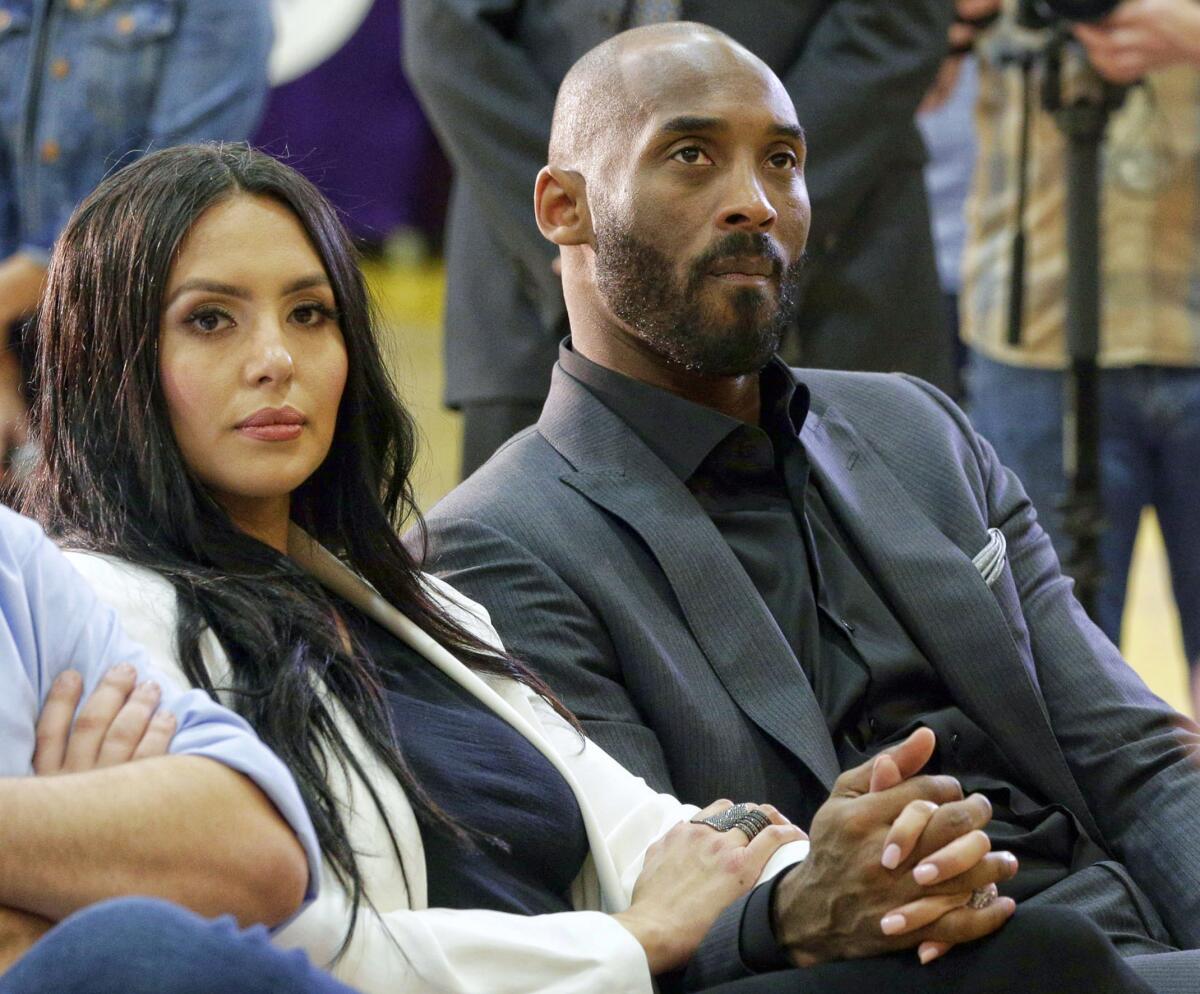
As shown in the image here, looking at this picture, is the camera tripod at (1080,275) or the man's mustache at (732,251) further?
the camera tripod at (1080,275)

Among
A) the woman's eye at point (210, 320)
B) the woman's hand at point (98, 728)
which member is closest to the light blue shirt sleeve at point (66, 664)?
the woman's hand at point (98, 728)

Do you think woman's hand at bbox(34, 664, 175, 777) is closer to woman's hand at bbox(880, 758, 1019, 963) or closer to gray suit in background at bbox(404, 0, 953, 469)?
woman's hand at bbox(880, 758, 1019, 963)

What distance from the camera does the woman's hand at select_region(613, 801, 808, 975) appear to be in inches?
72.7

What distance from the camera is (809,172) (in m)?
3.15

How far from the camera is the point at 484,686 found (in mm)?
1971

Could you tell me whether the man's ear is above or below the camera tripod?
above

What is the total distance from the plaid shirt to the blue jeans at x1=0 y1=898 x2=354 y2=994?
2252 mm

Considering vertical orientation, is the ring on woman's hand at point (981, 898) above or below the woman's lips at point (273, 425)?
below

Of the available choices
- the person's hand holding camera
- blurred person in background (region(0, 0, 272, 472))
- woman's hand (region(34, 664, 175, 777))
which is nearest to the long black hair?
woman's hand (region(34, 664, 175, 777))

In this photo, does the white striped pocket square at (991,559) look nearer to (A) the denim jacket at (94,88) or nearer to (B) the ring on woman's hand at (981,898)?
(B) the ring on woman's hand at (981,898)

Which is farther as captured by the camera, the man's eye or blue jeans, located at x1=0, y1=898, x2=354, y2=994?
the man's eye

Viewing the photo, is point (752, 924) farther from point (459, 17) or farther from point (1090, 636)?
point (459, 17)

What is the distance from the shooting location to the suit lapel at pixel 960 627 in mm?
2232

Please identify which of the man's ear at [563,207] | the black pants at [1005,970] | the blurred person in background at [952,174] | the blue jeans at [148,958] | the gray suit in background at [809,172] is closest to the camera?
the blue jeans at [148,958]
